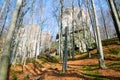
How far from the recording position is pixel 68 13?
166 feet

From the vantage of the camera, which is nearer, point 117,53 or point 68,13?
point 117,53

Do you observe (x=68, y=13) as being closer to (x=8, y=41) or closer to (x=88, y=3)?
(x=88, y=3)

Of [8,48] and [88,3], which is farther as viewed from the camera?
[88,3]

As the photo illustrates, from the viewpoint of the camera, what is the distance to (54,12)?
38.5 meters

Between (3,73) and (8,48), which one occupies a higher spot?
(8,48)

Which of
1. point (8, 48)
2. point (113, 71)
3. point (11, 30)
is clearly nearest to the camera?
point (8, 48)

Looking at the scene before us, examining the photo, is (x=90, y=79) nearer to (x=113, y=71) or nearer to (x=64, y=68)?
(x=113, y=71)

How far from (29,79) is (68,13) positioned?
34478mm

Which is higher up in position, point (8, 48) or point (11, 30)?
point (11, 30)

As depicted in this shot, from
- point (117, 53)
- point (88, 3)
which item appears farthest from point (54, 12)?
point (117, 53)

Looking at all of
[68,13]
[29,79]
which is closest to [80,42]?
[68,13]

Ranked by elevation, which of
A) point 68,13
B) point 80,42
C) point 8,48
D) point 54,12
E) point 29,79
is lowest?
point 29,79

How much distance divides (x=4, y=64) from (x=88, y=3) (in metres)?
16.8

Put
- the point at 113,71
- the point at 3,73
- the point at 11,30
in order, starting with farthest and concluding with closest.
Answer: the point at 113,71, the point at 11,30, the point at 3,73
